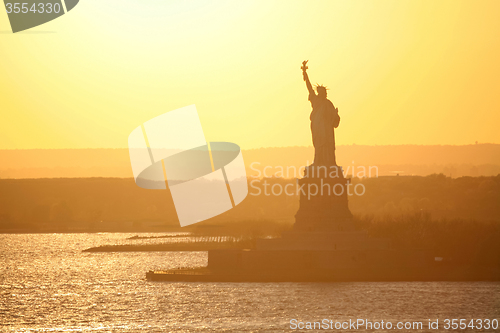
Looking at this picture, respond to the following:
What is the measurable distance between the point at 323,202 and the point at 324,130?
431 centimetres

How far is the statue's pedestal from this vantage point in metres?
44.8

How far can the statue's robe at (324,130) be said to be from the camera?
1805 inches

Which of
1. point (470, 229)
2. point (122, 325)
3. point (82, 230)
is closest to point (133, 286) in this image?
point (122, 325)

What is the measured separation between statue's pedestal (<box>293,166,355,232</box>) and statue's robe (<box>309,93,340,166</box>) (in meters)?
0.63

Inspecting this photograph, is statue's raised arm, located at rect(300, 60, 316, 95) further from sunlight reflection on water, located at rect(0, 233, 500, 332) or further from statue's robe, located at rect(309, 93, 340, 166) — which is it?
sunlight reflection on water, located at rect(0, 233, 500, 332)

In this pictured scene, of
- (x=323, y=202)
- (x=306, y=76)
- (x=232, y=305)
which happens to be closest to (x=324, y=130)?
(x=306, y=76)

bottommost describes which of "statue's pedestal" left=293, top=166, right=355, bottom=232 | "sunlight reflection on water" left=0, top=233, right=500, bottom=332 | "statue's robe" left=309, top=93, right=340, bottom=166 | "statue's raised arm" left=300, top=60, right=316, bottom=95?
"sunlight reflection on water" left=0, top=233, right=500, bottom=332

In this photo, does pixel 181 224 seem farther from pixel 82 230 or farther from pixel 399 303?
pixel 399 303

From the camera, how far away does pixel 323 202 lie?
4506 centimetres

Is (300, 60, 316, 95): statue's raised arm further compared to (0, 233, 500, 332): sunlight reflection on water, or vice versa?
(300, 60, 316, 95): statue's raised arm

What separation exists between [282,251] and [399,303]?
29.2 feet

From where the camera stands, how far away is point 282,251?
4428 centimetres

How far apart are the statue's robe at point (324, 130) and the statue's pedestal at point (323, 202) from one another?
634 millimetres

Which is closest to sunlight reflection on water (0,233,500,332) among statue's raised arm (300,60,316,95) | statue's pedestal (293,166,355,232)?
statue's pedestal (293,166,355,232)
